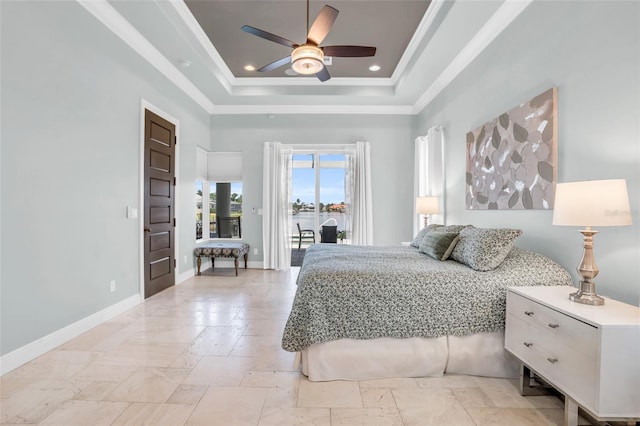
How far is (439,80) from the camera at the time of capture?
14.6 feet

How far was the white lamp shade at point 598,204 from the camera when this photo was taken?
1.56 metres

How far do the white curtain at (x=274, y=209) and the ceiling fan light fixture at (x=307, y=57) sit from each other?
9.87ft

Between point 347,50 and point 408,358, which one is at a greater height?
point 347,50

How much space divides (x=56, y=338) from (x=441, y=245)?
3365mm

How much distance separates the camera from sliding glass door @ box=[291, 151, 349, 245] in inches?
238

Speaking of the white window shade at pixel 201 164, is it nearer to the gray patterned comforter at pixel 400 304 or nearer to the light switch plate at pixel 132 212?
the light switch plate at pixel 132 212

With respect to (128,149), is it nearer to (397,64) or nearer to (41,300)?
(41,300)

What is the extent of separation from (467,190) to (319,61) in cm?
225

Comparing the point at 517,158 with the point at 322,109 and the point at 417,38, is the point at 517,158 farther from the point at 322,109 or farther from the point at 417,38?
the point at 322,109

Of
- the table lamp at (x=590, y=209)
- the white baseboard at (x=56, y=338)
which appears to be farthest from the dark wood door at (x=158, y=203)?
the table lamp at (x=590, y=209)

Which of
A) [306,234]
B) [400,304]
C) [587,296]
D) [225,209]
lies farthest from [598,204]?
[225,209]

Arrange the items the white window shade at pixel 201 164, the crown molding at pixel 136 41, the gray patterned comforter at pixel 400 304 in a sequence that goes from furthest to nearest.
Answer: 1. the white window shade at pixel 201 164
2. the crown molding at pixel 136 41
3. the gray patterned comforter at pixel 400 304

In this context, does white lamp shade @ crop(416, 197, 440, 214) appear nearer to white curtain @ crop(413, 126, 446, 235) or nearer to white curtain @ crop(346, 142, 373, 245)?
white curtain @ crop(413, 126, 446, 235)

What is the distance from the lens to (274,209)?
19.1ft
